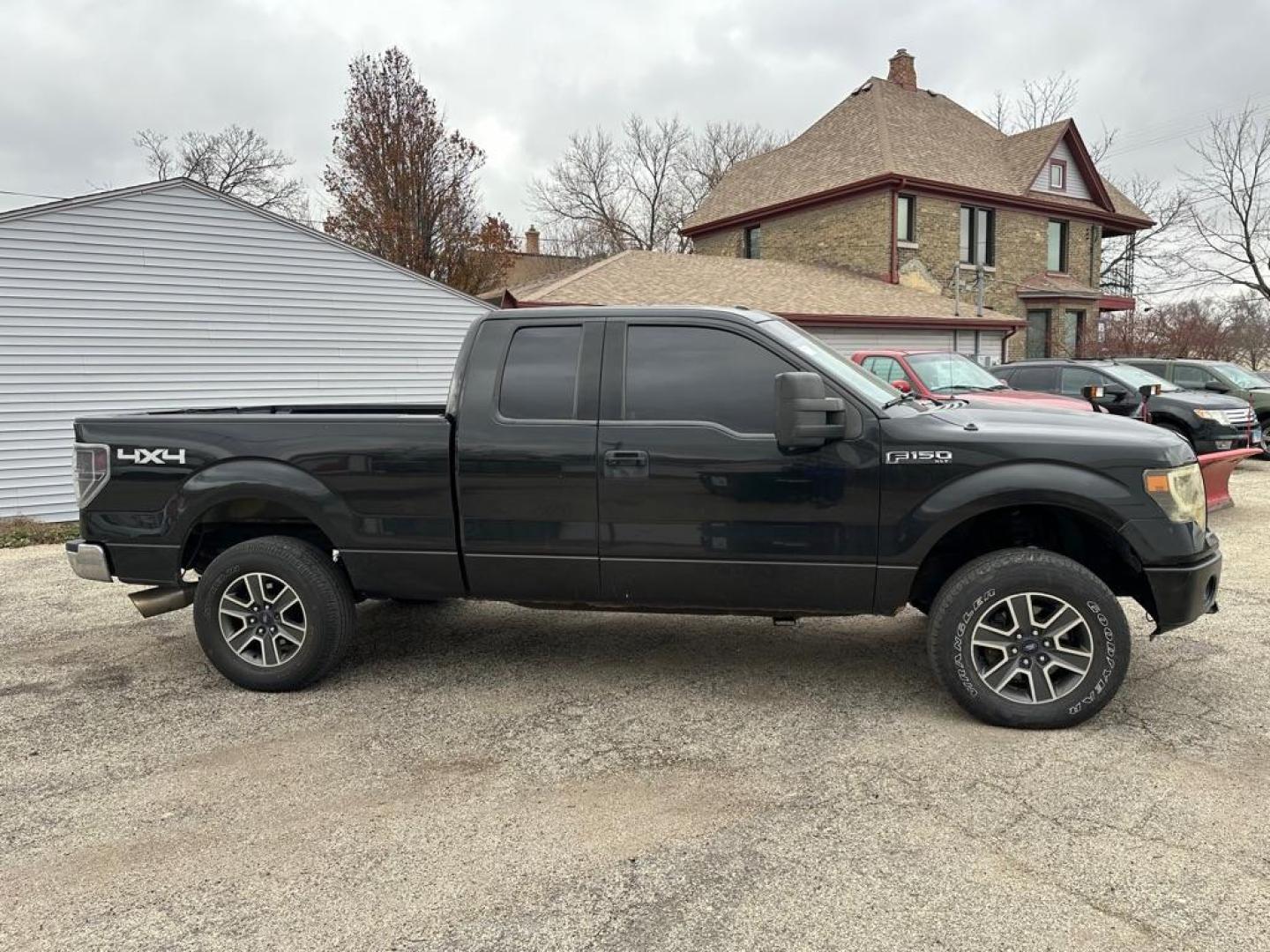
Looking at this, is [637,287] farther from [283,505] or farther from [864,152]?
[283,505]

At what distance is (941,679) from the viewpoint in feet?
12.2

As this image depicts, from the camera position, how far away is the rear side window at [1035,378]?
39.7 feet

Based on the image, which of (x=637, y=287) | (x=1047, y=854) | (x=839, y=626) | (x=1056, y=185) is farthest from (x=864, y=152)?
(x=1047, y=854)

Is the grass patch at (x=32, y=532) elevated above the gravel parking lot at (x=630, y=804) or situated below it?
above

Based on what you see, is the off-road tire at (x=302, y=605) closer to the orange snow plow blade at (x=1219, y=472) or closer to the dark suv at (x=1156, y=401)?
the orange snow plow blade at (x=1219, y=472)

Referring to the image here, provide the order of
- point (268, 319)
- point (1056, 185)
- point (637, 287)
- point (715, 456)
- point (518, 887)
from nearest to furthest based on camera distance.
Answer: point (518, 887) < point (715, 456) < point (268, 319) < point (637, 287) < point (1056, 185)

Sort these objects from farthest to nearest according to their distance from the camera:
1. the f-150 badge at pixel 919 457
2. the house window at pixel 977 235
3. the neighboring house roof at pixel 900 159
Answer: the house window at pixel 977 235, the neighboring house roof at pixel 900 159, the f-150 badge at pixel 919 457

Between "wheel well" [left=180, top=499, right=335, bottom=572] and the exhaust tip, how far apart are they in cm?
15

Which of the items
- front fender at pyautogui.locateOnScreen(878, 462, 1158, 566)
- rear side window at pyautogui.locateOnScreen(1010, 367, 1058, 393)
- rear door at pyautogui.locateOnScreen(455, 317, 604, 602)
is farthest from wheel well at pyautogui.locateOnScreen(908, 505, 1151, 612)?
rear side window at pyautogui.locateOnScreen(1010, 367, 1058, 393)

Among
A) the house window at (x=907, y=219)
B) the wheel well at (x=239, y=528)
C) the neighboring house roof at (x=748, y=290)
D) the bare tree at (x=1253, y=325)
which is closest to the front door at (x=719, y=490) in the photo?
the wheel well at (x=239, y=528)

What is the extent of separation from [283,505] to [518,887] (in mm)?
2468

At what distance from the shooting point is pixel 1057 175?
2747cm

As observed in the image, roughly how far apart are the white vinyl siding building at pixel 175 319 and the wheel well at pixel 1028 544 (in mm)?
10187

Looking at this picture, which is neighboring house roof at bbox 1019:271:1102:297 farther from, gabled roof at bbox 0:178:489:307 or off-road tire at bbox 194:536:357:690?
off-road tire at bbox 194:536:357:690
